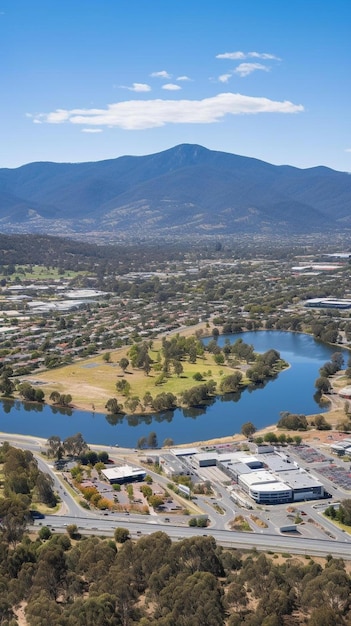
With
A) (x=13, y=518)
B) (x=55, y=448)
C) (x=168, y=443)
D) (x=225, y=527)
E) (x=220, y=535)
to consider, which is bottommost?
(x=168, y=443)

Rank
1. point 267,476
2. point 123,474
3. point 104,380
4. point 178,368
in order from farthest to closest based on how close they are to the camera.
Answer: point 178,368 < point 104,380 < point 123,474 < point 267,476

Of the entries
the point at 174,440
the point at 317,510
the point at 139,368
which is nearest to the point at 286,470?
the point at 317,510

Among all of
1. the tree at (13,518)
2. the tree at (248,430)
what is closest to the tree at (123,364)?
the tree at (248,430)

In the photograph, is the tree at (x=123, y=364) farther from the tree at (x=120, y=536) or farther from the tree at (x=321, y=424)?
the tree at (x=120, y=536)

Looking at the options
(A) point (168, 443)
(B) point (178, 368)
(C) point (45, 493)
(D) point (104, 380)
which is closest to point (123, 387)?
(D) point (104, 380)

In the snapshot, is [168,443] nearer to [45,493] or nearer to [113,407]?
[113,407]

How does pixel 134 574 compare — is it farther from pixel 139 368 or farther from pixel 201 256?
pixel 201 256

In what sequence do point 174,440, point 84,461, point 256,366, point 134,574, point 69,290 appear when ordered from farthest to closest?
point 69,290
point 256,366
point 174,440
point 84,461
point 134,574
